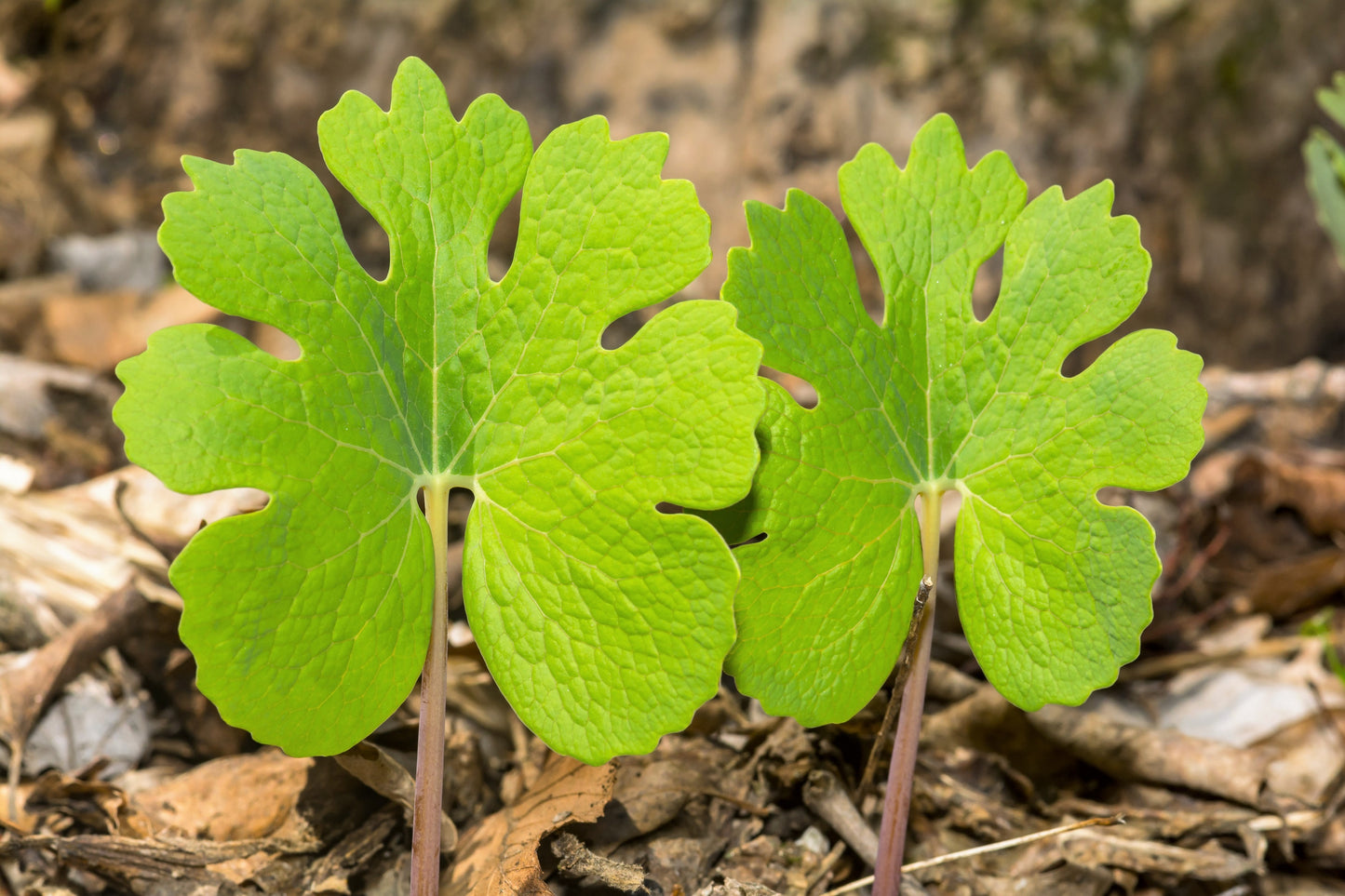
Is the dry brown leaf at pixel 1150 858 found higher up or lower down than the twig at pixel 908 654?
lower down

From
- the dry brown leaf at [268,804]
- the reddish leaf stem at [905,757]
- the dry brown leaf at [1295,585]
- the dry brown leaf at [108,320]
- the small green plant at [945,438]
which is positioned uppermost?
the small green plant at [945,438]

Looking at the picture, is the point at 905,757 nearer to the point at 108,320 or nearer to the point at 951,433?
the point at 951,433

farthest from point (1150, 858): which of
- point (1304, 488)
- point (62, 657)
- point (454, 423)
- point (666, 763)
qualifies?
point (62, 657)

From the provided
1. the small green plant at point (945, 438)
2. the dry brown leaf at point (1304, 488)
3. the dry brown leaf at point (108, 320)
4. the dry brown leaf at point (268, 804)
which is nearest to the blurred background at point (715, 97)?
the dry brown leaf at point (108, 320)

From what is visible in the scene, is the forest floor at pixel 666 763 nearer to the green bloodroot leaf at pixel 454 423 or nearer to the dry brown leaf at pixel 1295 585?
the dry brown leaf at pixel 1295 585

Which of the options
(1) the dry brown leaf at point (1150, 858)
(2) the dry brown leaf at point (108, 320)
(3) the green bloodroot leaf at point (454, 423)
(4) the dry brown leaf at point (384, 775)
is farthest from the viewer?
(2) the dry brown leaf at point (108, 320)

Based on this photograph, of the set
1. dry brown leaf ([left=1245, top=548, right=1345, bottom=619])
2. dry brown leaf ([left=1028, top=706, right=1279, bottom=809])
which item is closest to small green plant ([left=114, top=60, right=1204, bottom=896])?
dry brown leaf ([left=1028, top=706, right=1279, bottom=809])
